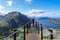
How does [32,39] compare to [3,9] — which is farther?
[3,9]

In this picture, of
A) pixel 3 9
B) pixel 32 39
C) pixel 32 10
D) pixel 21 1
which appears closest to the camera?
pixel 32 39

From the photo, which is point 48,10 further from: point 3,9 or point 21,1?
point 3,9

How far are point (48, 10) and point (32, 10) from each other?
1.52 metres

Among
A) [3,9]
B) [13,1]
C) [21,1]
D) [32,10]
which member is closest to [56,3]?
[32,10]

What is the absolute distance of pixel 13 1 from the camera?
15.0 metres

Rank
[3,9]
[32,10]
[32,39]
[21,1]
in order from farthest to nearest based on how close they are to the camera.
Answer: [3,9] → [21,1] → [32,10] → [32,39]

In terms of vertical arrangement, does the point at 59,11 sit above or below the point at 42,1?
below

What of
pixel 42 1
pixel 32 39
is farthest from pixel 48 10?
pixel 32 39

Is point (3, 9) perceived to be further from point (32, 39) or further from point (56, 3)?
point (32, 39)

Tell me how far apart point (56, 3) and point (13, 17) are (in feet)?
11.9

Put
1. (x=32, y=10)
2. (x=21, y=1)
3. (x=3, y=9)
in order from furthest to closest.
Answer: (x=3, y=9) → (x=21, y=1) → (x=32, y=10)

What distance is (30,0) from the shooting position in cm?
1259

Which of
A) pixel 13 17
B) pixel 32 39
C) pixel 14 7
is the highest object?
pixel 14 7

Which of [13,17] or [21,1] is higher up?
[21,1]
